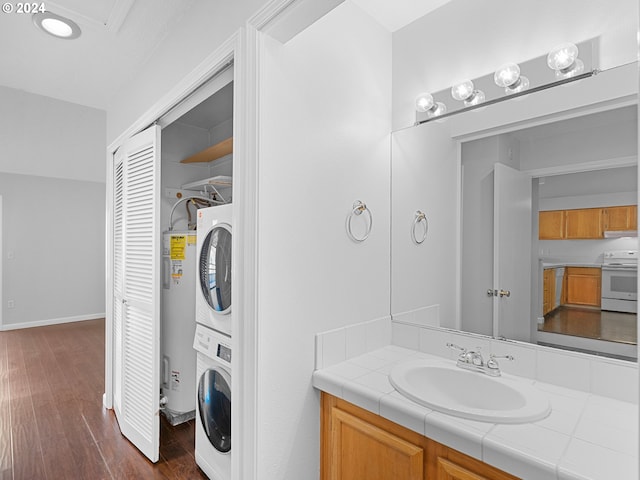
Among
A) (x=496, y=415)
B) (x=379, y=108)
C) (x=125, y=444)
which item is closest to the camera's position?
(x=496, y=415)

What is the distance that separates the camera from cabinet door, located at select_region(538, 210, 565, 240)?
56.0 inches

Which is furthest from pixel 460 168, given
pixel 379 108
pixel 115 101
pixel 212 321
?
pixel 115 101

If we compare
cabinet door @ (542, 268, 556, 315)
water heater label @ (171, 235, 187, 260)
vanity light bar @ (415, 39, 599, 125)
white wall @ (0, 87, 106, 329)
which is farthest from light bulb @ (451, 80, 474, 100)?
white wall @ (0, 87, 106, 329)

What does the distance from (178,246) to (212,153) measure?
90 cm

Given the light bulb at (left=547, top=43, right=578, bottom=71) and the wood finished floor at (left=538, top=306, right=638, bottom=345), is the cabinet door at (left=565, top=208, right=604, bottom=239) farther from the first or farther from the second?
the light bulb at (left=547, top=43, right=578, bottom=71)

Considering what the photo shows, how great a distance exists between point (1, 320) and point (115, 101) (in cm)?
483

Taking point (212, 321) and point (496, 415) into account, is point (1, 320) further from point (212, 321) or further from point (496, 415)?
point (496, 415)

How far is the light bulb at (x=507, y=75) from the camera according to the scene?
148 cm

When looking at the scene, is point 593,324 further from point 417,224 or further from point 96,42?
point 96,42

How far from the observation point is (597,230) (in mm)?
1328

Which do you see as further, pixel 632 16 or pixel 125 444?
pixel 125 444

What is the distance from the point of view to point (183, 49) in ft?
5.97

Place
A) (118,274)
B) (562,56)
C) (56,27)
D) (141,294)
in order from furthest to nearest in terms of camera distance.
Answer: (118,274)
(141,294)
(56,27)
(562,56)

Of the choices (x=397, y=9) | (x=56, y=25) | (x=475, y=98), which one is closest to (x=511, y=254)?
(x=475, y=98)
